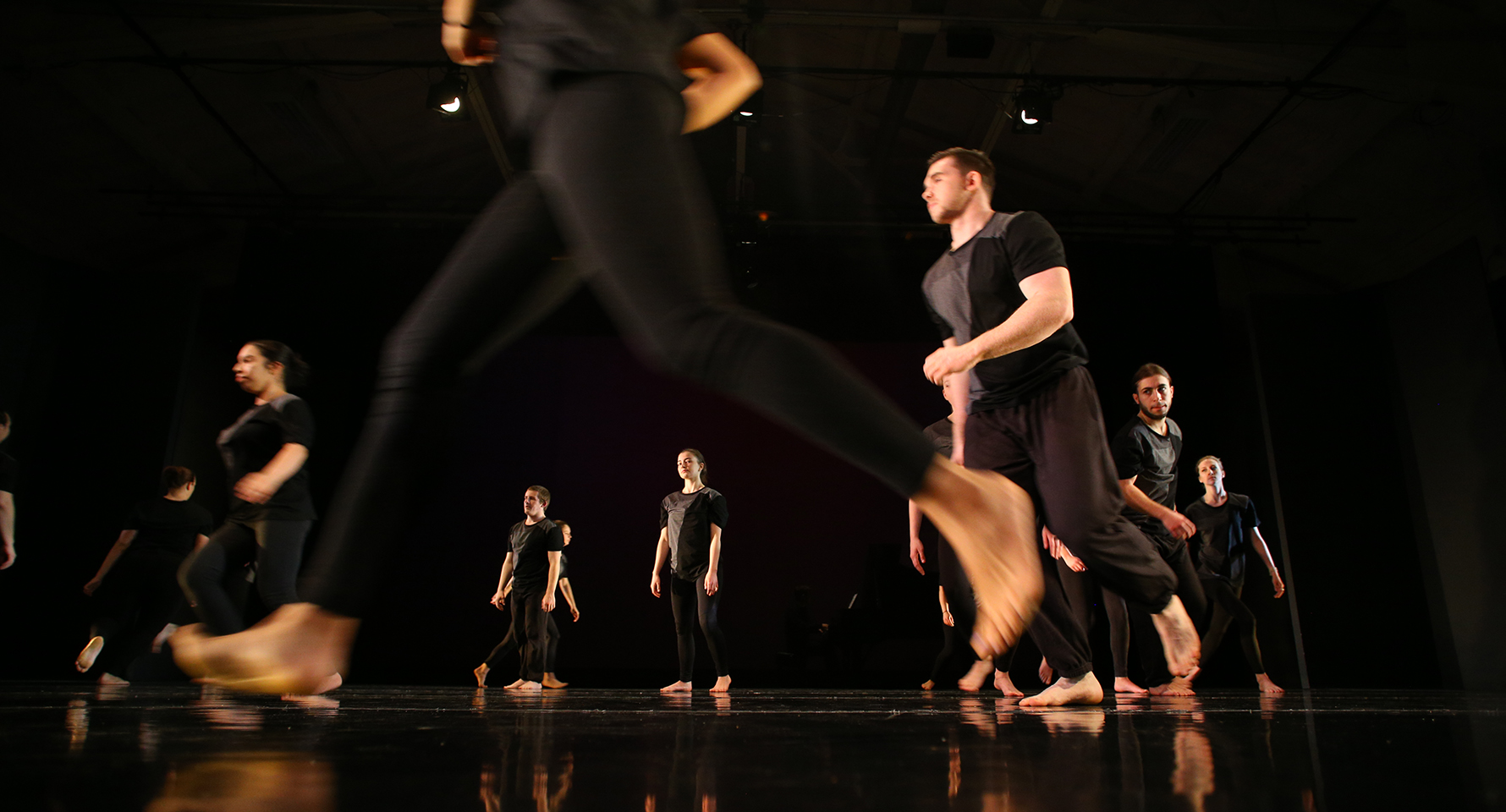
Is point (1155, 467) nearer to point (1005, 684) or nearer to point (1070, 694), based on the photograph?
point (1005, 684)

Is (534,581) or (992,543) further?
(534,581)

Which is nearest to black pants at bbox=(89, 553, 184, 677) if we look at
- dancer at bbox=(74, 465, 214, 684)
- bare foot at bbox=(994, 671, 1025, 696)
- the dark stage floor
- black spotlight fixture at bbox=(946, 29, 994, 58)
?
dancer at bbox=(74, 465, 214, 684)

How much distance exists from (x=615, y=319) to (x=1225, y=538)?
537cm

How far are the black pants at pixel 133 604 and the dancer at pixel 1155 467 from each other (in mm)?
5272

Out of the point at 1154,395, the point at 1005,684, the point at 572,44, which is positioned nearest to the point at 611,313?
the point at 572,44

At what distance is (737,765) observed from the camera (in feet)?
3.13

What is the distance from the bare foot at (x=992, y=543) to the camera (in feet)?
3.32

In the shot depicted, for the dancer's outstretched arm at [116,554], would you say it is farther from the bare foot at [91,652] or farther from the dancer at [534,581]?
the dancer at [534,581]

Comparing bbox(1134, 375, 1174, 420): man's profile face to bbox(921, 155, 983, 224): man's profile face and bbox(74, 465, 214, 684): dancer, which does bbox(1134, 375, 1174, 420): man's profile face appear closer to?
bbox(921, 155, 983, 224): man's profile face

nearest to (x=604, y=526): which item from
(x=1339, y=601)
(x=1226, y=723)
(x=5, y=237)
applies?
(x=5, y=237)

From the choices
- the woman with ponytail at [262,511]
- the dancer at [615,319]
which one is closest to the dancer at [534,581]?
the woman with ponytail at [262,511]

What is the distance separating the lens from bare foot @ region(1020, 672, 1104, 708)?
2438 mm

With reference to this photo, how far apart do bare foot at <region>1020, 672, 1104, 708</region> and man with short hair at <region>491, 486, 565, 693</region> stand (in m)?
4.41

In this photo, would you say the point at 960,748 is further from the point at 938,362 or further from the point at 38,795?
the point at 38,795
